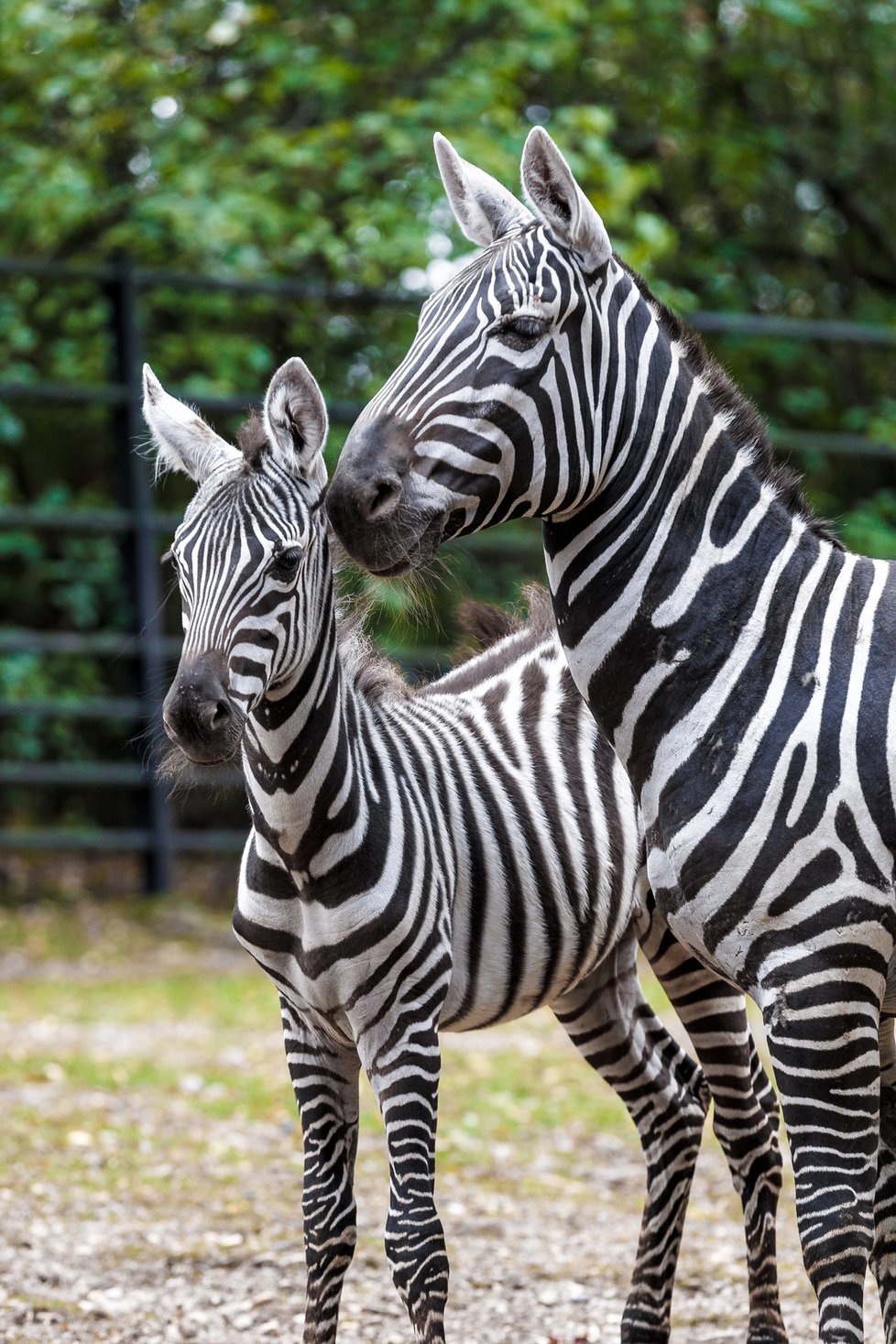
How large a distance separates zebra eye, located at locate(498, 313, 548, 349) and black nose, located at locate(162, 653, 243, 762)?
1019 mm

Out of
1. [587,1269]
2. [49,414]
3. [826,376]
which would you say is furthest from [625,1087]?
[826,376]

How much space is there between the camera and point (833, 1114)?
3.12 m

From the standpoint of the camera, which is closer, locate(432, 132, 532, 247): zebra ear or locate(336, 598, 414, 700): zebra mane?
locate(432, 132, 532, 247): zebra ear

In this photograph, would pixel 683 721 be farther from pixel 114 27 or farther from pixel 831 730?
pixel 114 27

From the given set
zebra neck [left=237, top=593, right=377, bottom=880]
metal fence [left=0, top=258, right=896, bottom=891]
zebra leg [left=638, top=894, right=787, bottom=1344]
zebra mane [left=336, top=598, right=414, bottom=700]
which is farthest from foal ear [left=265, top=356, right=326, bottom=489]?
metal fence [left=0, top=258, right=896, bottom=891]

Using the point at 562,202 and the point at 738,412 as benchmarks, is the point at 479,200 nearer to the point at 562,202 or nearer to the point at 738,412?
the point at 562,202

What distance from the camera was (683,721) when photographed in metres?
3.34

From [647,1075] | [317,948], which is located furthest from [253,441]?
[647,1075]

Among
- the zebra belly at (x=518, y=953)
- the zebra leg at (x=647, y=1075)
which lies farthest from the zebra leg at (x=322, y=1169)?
the zebra leg at (x=647, y=1075)

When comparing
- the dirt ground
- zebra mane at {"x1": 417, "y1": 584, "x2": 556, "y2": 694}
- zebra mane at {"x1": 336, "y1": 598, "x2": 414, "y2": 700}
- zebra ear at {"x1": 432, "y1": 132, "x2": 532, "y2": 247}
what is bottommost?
the dirt ground

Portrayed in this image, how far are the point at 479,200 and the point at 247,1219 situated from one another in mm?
4101

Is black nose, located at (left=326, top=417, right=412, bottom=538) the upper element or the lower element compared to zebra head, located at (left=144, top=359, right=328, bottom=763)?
upper

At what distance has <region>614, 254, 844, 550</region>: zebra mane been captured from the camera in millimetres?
3547

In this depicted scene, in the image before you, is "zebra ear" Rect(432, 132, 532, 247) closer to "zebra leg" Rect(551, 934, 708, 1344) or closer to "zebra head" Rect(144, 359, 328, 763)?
"zebra head" Rect(144, 359, 328, 763)
